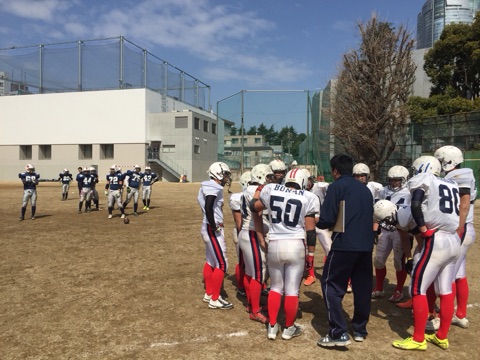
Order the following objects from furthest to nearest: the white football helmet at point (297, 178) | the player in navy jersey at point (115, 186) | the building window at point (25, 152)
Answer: the building window at point (25, 152)
the player in navy jersey at point (115, 186)
the white football helmet at point (297, 178)

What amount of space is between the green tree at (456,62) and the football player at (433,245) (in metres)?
Answer: 24.1

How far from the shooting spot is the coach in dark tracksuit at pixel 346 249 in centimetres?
393

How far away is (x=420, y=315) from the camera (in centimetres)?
397

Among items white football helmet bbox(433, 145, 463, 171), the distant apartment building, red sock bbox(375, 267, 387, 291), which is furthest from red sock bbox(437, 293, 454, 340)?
the distant apartment building

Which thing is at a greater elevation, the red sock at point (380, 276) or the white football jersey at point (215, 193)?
the white football jersey at point (215, 193)

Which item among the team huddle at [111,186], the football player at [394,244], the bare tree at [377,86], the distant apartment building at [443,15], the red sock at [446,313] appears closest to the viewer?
the red sock at [446,313]

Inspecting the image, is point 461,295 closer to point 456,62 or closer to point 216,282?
point 216,282

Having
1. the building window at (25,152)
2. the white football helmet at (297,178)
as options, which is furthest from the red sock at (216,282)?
the building window at (25,152)

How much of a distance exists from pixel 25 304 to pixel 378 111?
54.4 feet

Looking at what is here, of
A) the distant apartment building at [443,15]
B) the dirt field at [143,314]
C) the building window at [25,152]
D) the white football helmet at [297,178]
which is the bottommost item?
the dirt field at [143,314]

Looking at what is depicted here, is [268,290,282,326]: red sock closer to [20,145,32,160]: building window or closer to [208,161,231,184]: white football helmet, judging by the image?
[208,161,231,184]: white football helmet

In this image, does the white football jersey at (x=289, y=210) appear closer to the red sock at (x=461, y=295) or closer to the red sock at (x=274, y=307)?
the red sock at (x=274, y=307)

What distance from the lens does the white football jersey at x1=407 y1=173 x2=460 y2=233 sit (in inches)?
152

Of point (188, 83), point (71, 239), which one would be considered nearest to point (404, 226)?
point (71, 239)
